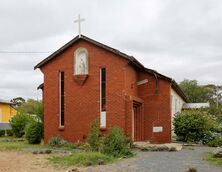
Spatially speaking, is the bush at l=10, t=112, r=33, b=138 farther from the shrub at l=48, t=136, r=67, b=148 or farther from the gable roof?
the shrub at l=48, t=136, r=67, b=148

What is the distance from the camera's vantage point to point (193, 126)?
82.0 ft

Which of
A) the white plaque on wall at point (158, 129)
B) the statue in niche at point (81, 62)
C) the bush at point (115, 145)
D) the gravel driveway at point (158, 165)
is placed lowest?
the gravel driveway at point (158, 165)

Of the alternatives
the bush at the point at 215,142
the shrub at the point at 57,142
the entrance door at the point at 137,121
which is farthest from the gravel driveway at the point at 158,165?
the entrance door at the point at 137,121

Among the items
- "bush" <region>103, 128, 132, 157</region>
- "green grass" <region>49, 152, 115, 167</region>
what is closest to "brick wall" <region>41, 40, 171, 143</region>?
"bush" <region>103, 128, 132, 157</region>

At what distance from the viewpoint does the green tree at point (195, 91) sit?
6781cm

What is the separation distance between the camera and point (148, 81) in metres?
25.1

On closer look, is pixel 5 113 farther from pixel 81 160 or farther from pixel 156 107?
pixel 81 160

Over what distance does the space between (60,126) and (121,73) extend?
549 centimetres

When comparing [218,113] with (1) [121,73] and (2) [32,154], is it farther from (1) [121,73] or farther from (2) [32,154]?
A: (2) [32,154]

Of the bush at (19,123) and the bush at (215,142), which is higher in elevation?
the bush at (19,123)

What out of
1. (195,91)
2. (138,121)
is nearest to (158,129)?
(138,121)

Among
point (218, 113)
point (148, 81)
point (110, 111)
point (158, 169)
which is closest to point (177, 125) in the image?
point (148, 81)

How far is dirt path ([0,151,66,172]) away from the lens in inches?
538

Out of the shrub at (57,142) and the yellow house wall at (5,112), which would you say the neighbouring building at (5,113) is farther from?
the shrub at (57,142)
